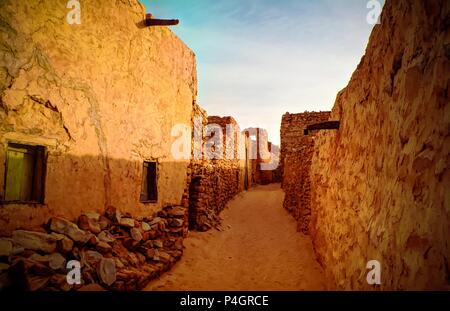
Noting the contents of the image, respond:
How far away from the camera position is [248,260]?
648 centimetres

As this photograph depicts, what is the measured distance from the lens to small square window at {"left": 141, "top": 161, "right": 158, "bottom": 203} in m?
6.10

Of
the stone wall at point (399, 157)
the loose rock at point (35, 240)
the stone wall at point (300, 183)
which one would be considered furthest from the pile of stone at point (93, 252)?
the stone wall at point (300, 183)

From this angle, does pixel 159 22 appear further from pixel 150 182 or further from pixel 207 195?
pixel 207 195

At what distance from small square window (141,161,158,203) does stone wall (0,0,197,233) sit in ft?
0.49

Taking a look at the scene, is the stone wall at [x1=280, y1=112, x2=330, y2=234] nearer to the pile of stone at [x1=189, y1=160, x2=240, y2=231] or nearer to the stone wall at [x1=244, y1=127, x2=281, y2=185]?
the pile of stone at [x1=189, y1=160, x2=240, y2=231]

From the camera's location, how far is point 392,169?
2.54 meters

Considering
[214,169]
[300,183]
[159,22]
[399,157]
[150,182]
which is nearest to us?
[399,157]

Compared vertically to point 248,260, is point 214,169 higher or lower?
higher

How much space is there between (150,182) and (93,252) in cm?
229

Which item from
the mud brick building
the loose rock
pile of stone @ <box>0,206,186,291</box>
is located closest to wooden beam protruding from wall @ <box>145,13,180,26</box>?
the mud brick building

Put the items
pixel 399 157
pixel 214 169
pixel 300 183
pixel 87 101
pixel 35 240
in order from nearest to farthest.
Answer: pixel 399 157 → pixel 35 240 → pixel 87 101 → pixel 300 183 → pixel 214 169

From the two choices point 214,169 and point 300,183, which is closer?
point 300,183

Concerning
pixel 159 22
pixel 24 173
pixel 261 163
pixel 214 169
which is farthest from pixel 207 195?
pixel 261 163
